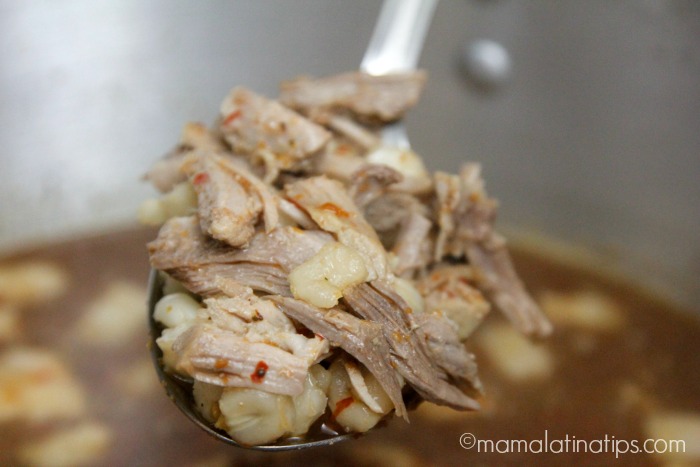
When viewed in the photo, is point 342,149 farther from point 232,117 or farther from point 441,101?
point 441,101

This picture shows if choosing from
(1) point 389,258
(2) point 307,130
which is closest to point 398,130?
(2) point 307,130

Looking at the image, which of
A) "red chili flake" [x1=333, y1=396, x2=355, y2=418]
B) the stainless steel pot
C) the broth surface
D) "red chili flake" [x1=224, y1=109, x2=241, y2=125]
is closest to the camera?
"red chili flake" [x1=333, y1=396, x2=355, y2=418]

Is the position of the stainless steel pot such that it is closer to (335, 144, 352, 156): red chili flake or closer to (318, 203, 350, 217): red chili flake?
(335, 144, 352, 156): red chili flake

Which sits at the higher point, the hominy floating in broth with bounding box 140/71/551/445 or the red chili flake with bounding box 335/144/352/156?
the red chili flake with bounding box 335/144/352/156

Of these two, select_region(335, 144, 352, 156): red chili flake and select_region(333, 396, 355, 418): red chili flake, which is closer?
select_region(333, 396, 355, 418): red chili flake

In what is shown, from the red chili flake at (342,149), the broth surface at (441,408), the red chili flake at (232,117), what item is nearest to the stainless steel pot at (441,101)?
the broth surface at (441,408)

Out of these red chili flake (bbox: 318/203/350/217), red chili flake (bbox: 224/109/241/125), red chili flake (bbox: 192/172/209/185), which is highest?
red chili flake (bbox: 224/109/241/125)

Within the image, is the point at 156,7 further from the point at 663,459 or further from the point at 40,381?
the point at 663,459

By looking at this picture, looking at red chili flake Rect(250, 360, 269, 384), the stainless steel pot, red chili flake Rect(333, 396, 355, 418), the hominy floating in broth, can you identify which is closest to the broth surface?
the stainless steel pot
